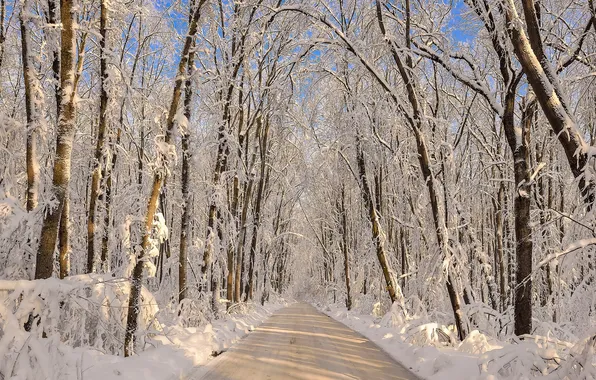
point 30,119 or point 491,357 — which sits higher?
point 30,119

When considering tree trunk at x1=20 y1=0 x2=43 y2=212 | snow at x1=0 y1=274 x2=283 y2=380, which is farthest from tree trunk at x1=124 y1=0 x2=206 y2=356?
tree trunk at x1=20 y1=0 x2=43 y2=212

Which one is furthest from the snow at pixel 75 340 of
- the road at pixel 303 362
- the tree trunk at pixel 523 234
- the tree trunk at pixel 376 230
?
the tree trunk at pixel 376 230

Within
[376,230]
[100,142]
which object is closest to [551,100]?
[100,142]

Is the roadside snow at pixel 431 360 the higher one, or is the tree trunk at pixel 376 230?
the tree trunk at pixel 376 230

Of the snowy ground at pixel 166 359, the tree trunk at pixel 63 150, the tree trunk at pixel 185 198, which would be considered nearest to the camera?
the snowy ground at pixel 166 359

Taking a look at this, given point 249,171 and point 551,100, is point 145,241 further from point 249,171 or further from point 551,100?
point 249,171

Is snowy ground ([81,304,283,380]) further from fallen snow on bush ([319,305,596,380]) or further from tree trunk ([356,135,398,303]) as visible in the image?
tree trunk ([356,135,398,303])

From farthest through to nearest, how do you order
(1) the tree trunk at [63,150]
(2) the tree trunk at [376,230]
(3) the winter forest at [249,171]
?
(2) the tree trunk at [376,230] < (1) the tree trunk at [63,150] < (3) the winter forest at [249,171]

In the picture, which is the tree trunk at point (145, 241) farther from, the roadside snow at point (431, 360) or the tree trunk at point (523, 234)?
Result: the tree trunk at point (523, 234)

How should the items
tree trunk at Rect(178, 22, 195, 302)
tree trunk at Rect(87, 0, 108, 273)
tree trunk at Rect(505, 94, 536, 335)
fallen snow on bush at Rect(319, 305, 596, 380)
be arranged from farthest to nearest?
1. tree trunk at Rect(178, 22, 195, 302)
2. tree trunk at Rect(87, 0, 108, 273)
3. tree trunk at Rect(505, 94, 536, 335)
4. fallen snow on bush at Rect(319, 305, 596, 380)

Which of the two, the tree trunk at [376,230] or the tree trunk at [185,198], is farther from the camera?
the tree trunk at [376,230]

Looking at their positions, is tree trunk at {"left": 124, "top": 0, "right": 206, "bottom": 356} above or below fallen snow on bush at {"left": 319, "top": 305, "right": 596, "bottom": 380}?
above

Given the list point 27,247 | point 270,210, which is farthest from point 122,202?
point 270,210

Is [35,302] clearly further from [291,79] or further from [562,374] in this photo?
[291,79]
